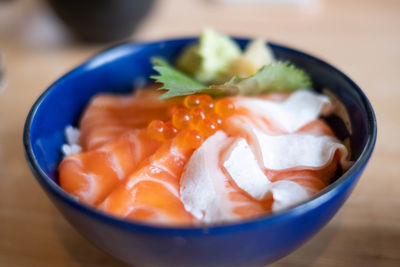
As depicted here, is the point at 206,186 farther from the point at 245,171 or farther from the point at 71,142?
the point at 71,142

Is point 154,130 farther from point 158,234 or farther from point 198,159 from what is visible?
point 158,234

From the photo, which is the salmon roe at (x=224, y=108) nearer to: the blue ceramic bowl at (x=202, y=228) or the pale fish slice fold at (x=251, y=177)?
the pale fish slice fold at (x=251, y=177)

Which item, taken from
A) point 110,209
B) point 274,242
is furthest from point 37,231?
point 274,242

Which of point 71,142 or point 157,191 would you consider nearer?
point 157,191

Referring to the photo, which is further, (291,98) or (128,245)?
(291,98)

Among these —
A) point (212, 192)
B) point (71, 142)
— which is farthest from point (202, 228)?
point (71, 142)

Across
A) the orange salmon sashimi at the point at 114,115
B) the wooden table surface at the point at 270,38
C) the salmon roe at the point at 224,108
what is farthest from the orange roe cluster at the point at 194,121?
the wooden table surface at the point at 270,38
